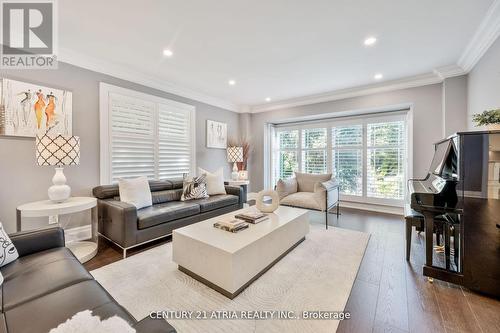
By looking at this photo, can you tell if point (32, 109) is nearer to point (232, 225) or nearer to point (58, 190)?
point (58, 190)

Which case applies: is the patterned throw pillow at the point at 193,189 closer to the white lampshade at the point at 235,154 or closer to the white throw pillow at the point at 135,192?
the white throw pillow at the point at 135,192

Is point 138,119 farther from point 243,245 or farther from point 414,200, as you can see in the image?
point 414,200

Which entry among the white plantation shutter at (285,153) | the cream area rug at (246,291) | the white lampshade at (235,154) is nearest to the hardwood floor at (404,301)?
the cream area rug at (246,291)

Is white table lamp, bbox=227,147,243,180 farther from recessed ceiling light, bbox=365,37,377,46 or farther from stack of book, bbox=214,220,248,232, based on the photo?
Answer: recessed ceiling light, bbox=365,37,377,46

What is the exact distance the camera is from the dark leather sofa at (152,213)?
8.01 feet

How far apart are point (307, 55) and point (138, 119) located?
2.92 metres

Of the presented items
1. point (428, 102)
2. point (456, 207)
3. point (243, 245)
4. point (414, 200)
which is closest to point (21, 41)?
point (243, 245)

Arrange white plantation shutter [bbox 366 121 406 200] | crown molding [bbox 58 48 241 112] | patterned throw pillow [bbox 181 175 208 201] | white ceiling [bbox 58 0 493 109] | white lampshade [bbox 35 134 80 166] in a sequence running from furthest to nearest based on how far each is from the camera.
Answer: white plantation shutter [bbox 366 121 406 200] → patterned throw pillow [bbox 181 175 208 201] → crown molding [bbox 58 48 241 112] → white lampshade [bbox 35 134 80 166] → white ceiling [bbox 58 0 493 109]

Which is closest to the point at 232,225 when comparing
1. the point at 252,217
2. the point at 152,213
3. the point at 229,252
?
the point at 252,217

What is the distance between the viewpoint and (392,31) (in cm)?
239

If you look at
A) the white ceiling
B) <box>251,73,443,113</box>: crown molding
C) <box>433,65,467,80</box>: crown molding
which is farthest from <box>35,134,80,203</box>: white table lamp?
<box>433,65,467,80</box>: crown molding

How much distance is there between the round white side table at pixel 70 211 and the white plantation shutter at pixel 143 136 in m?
0.79

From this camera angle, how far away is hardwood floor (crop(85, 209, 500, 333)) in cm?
144

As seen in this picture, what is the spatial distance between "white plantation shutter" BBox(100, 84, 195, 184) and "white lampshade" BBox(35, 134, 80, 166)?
77 centimetres
